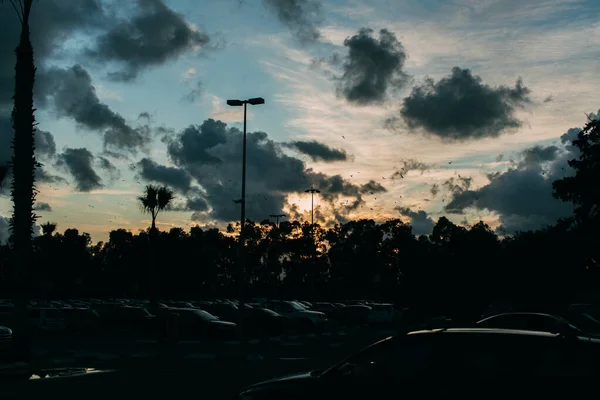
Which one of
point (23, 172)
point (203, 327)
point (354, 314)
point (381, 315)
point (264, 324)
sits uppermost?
point (23, 172)

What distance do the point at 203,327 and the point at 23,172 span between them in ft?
42.4

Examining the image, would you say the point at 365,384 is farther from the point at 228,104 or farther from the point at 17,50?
the point at 228,104

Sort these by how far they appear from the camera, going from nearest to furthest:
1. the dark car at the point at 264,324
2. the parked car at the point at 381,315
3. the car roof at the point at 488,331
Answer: the car roof at the point at 488,331 → the dark car at the point at 264,324 → the parked car at the point at 381,315

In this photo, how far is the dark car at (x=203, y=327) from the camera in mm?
30516

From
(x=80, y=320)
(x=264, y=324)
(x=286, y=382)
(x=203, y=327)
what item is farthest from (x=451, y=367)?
(x=80, y=320)

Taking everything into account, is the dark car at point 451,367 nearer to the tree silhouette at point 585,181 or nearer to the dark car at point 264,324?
the dark car at point 264,324

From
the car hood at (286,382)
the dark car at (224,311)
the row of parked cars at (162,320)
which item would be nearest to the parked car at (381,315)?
the row of parked cars at (162,320)

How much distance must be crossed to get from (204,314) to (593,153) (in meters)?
28.3

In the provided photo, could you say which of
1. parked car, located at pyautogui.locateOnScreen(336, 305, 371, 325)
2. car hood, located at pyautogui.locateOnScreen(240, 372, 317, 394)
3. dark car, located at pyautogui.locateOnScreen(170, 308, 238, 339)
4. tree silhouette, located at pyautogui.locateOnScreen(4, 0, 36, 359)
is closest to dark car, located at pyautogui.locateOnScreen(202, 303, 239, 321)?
dark car, located at pyautogui.locateOnScreen(170, 308, 238, 339)

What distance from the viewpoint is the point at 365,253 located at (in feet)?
335

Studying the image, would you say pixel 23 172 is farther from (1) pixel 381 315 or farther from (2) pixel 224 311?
(1) pixel 381 315

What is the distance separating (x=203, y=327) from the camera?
101ft

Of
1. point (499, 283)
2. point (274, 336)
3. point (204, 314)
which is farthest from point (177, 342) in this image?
point (499, 283)

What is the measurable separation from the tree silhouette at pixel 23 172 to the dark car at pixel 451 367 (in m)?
14.8
